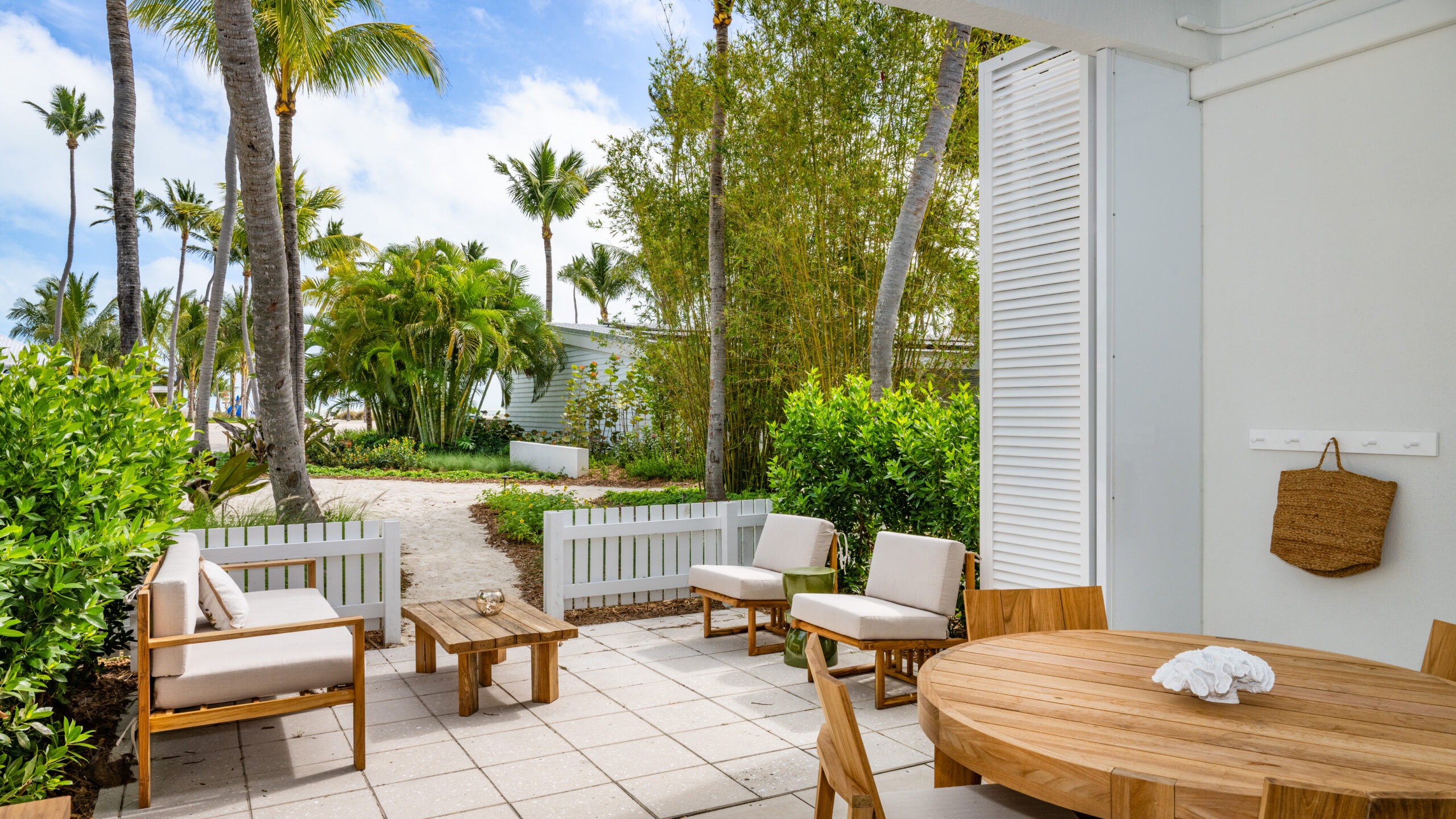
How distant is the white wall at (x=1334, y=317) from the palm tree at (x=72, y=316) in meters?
37.9

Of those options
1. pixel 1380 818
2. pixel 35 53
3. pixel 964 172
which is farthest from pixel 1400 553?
pixel 35 53

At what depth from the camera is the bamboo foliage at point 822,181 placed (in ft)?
21.6

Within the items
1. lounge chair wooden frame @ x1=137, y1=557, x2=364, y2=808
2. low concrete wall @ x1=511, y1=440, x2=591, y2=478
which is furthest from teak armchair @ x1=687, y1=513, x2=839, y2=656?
low concrete wall @ x1=511, y1=440, x2=591, y2=478

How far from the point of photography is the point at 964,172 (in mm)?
7047

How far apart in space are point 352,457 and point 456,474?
2.48 m

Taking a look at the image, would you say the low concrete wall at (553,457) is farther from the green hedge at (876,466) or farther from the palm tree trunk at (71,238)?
the palm tree trunk at (71,238)

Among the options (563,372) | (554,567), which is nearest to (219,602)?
(554,567)

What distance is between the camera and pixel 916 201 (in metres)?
5.87

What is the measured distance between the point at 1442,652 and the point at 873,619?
217cm

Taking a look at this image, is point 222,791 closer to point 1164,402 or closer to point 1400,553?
point 1164,402

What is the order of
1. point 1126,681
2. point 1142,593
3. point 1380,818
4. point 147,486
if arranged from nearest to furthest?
point 1380,818
point 1126,681
point 1142,593
point 147,486

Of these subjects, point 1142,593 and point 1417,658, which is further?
Answer: point 1142,593

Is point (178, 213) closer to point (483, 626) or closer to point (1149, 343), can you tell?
point (483, 626)

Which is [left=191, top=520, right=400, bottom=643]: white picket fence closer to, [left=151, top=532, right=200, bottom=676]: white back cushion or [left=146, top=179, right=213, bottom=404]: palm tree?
[left=151, top=532, right=200, bottom=676]: white back cushion
